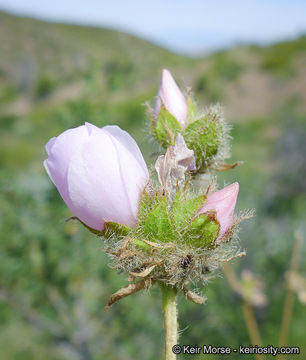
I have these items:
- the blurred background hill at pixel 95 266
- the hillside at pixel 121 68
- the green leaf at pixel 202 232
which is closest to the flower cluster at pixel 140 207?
the green leaf at pixel 202 232

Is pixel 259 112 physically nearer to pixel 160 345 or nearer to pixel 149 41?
pixel 160 345

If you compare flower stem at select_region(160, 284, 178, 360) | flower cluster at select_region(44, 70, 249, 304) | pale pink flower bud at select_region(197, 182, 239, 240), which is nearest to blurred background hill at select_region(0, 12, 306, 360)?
flower cluster at select_region(44, 70, 249, 304)

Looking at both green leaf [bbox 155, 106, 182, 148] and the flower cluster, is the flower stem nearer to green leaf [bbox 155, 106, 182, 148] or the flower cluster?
the flower cluster

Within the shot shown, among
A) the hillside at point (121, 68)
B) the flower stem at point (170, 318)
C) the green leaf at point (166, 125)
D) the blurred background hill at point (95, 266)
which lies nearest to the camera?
the flower stem at point (170, 318)

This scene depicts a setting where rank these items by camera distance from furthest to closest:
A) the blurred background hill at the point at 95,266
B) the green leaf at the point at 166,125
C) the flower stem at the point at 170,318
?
the blurred background hill at the point at 95,266, the green leaf at the point at 166,125, the flower stem at the point at 170,318

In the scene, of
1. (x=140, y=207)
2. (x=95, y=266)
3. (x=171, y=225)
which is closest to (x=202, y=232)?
(x=171, y=225)

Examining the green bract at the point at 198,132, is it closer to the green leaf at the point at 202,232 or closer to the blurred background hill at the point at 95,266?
the blurred background hill at the point at 95,266

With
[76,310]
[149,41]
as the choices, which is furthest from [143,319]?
[149,41]
